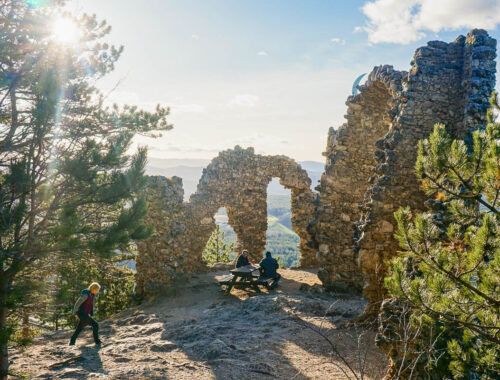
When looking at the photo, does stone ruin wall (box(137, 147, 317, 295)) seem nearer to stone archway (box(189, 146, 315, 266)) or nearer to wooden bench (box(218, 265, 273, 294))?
stone archway (box(189, 146, 315, 266))

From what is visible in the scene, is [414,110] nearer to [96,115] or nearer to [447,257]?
[447,257]

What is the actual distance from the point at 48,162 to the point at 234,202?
11403mm

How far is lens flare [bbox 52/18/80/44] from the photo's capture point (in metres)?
5.54

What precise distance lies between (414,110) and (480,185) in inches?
151

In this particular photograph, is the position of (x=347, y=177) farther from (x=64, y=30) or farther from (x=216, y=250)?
(x=216, y=250)

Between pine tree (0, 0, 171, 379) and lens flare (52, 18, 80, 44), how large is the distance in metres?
0.07

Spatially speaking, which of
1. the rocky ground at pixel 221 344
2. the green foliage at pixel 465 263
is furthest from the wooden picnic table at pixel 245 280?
the green foliage at pixel 465 263

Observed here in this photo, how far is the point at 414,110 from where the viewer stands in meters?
6.63

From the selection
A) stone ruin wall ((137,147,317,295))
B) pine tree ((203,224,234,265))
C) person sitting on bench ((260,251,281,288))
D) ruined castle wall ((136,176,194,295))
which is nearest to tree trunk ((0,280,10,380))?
ruined castle wall ((136,176,194,295))

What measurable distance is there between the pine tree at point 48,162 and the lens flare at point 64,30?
0.21 feet

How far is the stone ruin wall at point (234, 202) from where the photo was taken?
11.3m

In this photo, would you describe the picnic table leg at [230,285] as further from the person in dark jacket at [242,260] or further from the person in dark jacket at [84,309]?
the person in dark jacket at [84,309]

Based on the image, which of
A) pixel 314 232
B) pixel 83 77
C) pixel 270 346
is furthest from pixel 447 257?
pixel 314 232

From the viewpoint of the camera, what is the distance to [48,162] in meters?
5.15
